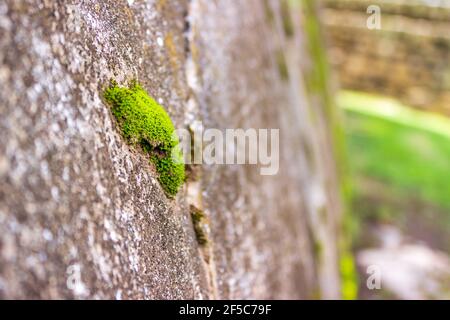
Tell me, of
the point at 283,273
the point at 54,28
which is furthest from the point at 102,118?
the point at 283,273

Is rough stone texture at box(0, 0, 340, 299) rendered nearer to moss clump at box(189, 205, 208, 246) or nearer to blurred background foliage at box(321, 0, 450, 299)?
moss clump at box(189, 205, 208, 246)

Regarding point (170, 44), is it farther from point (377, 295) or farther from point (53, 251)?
point (377, 295)

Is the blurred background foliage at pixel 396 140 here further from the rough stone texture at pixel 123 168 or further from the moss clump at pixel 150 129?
the moss clump at pixel 150 129

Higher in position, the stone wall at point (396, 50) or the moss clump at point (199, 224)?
the stone wall at point (396, 50)

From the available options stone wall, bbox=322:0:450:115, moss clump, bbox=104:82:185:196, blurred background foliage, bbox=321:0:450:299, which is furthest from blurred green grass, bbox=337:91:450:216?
moss clump, bbox=104:82:185:196

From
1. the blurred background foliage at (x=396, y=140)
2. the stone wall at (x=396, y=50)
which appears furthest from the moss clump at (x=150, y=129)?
the stone wall at (x=396, y=50)

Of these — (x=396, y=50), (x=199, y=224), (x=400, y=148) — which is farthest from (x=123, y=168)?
(x=396, y=50)

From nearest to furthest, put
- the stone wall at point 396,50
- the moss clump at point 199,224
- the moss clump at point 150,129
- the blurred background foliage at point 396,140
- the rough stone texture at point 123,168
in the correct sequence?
the rough stone texture at point 123,168 < the moss clump at point 150,129 < the moss clump at point 199,224 < the blurred background foliage at point 396,140 < the stone wall at point 396,50
